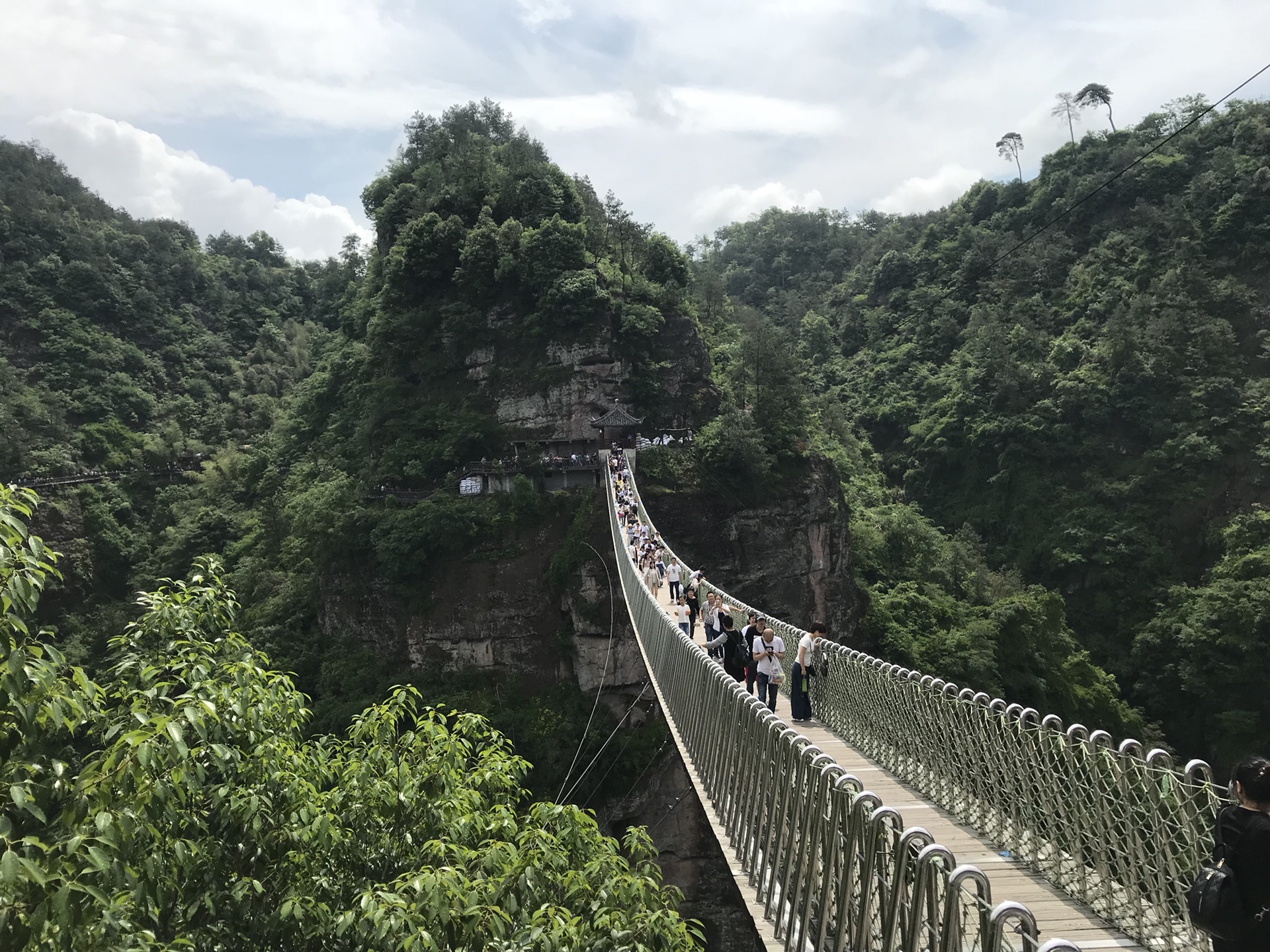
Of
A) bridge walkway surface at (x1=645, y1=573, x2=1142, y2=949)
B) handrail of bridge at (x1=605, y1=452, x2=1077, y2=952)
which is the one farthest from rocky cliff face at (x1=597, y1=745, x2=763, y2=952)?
handrail of bridge at (x1=605, y1=452, x2=1077, y2=952)

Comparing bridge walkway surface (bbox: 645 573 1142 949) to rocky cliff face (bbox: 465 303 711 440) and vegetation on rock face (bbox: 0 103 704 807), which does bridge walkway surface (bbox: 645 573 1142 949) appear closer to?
vegetation on rock face (bbox: 0 103 704 807)

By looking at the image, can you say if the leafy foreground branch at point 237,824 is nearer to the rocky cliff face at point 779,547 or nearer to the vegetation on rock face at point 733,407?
the vegetation on rock face at point 733,407

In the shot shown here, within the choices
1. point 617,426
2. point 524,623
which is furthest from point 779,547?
point 524,623

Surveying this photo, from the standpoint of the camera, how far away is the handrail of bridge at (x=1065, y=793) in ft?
11.7

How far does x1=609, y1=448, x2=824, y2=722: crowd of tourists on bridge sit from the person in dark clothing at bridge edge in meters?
4.39

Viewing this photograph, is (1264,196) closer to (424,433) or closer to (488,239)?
(488,239)

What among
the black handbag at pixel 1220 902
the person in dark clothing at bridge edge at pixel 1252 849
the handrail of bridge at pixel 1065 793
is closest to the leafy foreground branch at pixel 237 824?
the handrail of bridge at pixel 1065 793

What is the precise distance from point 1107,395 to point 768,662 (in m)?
33.1

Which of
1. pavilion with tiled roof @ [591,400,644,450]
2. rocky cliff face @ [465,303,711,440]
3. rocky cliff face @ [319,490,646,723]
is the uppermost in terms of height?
rocky cliff face @ [465,303,711,440]

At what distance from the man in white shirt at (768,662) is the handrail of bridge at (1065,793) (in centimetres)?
92

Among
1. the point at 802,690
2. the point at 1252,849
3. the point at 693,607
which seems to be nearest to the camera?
the point at 1252,849

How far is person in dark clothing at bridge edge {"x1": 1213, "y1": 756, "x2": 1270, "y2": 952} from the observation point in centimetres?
258

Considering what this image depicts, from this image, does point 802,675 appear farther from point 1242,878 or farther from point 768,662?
point 1242,878

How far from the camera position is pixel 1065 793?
440 cm
